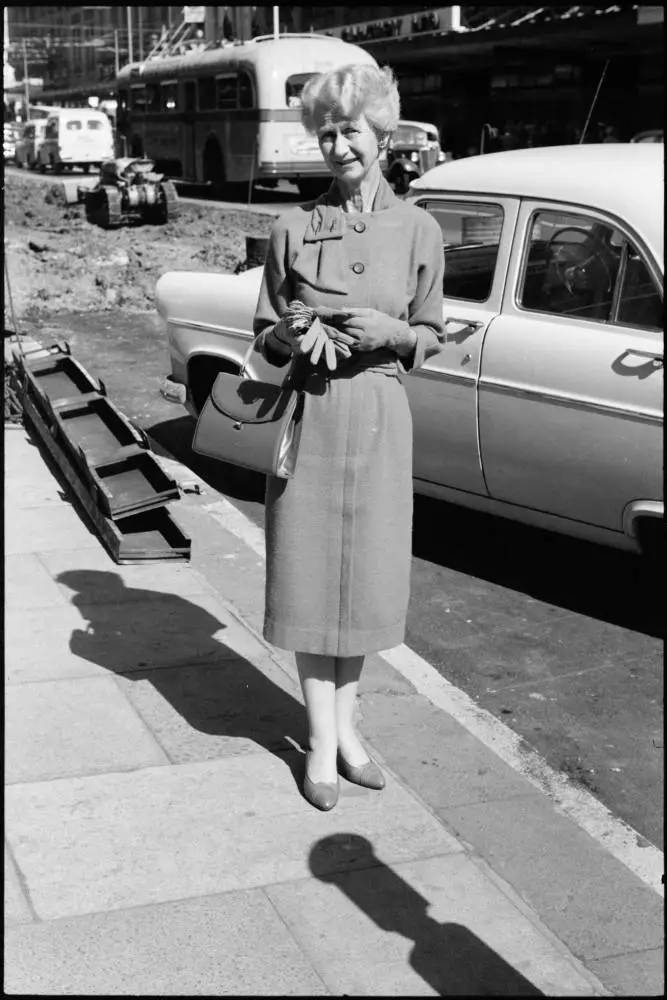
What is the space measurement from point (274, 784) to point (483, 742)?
79 cm

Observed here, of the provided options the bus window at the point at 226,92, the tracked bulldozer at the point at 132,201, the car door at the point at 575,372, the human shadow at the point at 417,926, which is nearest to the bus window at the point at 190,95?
the bus window at the point at 226,92

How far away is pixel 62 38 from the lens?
4134 inches

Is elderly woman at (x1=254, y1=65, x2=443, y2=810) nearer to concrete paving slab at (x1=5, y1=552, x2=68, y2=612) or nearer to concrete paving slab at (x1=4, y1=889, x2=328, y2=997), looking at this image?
concrete paving slab at (x1=4, y1=889, x2=328, y2=997)

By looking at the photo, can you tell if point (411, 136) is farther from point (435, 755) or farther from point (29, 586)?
point (435, 755)

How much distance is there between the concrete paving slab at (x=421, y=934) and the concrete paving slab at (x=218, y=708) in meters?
0.75

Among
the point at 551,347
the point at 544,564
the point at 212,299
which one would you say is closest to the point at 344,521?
the point at 551,347

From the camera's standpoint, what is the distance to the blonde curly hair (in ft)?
11.7

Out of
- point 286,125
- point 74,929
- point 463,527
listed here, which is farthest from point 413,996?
point 286,125

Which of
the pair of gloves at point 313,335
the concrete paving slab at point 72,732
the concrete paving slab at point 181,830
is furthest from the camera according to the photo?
the concrete paving slab at point 72,732

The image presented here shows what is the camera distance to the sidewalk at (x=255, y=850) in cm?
304

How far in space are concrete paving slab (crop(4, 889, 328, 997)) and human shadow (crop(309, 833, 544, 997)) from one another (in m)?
0.25

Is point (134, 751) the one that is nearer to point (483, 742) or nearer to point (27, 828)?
point (27, 828)

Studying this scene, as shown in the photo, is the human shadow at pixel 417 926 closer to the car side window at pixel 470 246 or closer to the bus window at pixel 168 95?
the car side window at pixel 470 246

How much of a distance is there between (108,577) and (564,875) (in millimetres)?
2884
